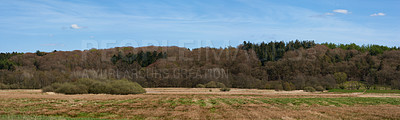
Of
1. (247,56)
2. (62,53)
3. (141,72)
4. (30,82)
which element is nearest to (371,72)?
(247,56)

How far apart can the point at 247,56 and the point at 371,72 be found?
166 ft

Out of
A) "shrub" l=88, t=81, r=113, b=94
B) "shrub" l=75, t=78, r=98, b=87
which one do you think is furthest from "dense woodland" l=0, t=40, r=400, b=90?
"shrub" l=88, t=81, r=113, b=94

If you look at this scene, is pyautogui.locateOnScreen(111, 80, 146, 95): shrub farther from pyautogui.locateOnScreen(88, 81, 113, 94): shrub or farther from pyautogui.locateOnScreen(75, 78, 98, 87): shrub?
pyautogui.locateOnScreen(75, 78, 98, 87): shrub

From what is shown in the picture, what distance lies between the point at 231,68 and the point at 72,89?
87036mm

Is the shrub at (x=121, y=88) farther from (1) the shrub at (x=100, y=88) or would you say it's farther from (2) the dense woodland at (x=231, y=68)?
(2) the dense woodland at (x=231, y=68)

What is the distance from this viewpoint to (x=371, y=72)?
128 meters

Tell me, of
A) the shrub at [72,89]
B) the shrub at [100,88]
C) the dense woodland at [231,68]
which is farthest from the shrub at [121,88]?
the dense woodland at [231,68]

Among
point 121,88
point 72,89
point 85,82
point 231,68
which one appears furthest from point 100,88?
point 231,68

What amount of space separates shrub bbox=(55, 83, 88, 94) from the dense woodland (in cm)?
2666

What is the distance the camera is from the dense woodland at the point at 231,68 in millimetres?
107938

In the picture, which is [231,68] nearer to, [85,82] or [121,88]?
[121,88]

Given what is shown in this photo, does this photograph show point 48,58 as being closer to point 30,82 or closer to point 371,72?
point 30,82

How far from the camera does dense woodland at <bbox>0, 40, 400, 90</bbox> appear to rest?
354ft

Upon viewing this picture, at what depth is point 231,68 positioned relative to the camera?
14438 cm
